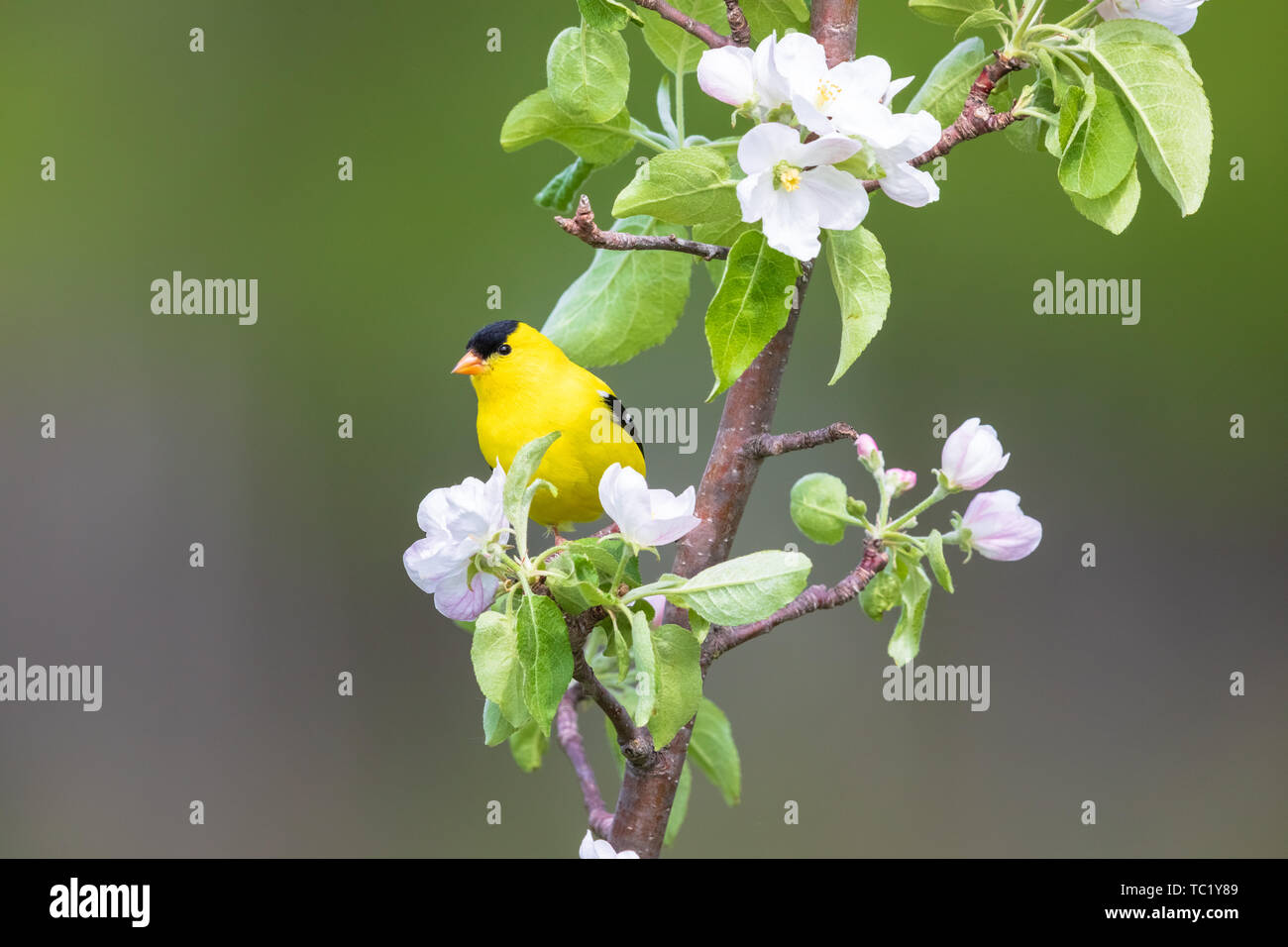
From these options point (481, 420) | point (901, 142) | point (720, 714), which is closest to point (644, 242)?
point (901, 142)

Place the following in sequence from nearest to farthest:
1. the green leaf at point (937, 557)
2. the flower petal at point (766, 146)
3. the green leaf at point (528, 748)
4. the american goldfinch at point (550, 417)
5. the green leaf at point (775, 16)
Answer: the flower petal at point (766, 146), the green leaf at point (937, 557), the green leaf at point (775, 16), the green leaf at point (528, 748), the american goldfinch at point (550, 417)

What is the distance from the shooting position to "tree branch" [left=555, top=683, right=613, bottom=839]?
1365 mm

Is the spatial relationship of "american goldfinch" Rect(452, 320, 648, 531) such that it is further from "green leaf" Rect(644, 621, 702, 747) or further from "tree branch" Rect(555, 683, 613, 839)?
"green leaf" Rect(644, 621, 702, 747)

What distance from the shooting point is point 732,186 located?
3.42 ft

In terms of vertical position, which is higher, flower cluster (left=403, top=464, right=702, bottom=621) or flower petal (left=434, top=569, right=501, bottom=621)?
flower cluster (left=403, top=464, right=702, bottom=621)

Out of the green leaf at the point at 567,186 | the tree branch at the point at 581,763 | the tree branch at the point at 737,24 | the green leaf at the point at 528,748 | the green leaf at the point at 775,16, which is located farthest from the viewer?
the green leaf at the point at 528,748

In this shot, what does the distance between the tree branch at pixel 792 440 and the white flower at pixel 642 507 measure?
18 centimetres

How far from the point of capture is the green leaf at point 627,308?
57.5 inches

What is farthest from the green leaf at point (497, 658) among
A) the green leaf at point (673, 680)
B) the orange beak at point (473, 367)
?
the orange beak at point (473, 367)

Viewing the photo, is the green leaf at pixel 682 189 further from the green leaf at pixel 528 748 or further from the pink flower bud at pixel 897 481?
the green leaf at pixel 528 748

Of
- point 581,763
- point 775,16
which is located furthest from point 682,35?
point 581,763

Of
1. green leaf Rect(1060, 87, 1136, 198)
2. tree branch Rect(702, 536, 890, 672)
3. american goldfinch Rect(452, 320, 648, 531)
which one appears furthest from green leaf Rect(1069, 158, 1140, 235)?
american goldfinch Rect(452, 320, 648, 531)

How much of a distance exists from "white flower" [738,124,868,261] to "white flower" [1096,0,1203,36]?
0.37m
